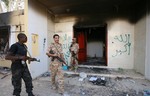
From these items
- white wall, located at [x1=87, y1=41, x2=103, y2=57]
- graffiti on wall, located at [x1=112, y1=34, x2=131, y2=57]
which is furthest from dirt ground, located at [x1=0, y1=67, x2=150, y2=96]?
white wall, located at [x1=87, y1=41, x2=103, y2=57]

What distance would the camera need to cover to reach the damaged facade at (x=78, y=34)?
4734mm

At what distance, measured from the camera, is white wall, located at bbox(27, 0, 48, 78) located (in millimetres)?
4641

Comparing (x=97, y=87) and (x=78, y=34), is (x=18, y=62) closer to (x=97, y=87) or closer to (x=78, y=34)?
(x=97, y=87)

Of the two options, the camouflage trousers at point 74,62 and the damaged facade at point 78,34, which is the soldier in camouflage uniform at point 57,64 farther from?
the camouflage trousers at point 74,62

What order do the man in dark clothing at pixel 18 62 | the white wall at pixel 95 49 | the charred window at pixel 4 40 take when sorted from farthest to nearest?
the white wall at pixel 95 49, the charred window at pixel 4 40, the man in dark clothing at pixel 18 62

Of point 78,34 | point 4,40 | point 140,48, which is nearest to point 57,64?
point 140,48

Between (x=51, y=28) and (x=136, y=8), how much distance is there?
435cm

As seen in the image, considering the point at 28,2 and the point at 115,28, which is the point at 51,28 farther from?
the point at 115,28

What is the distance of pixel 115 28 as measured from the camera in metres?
6.40

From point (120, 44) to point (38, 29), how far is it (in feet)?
13.3

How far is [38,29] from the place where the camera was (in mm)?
5191

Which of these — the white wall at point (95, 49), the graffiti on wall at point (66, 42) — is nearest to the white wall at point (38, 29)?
the graffiti on wall at point (66, 42)

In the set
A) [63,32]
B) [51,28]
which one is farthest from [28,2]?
[63,32]

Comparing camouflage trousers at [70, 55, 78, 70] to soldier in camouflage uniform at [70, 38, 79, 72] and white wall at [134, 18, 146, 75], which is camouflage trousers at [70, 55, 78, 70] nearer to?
soldier in camouflage uniform at [70, 38, 79, 72]
